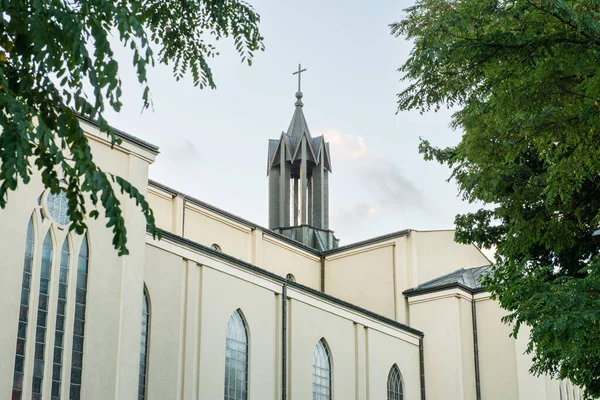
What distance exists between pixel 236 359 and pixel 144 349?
3853 mm

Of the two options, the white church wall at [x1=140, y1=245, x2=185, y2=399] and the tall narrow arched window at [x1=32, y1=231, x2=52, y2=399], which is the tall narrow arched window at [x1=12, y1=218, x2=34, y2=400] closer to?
the tall narrow arched window at [x1=32, y1=231, x2=52, y2=399]

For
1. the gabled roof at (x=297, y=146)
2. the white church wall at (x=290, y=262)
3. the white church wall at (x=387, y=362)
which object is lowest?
the white church wall at (x=387, y=362)

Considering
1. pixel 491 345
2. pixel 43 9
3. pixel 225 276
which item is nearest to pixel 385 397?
pixel 491 345

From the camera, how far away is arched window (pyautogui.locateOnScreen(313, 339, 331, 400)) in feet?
98.3

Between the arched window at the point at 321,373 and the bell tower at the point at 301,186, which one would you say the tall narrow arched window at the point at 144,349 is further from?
the bell tower at the point at 301,186

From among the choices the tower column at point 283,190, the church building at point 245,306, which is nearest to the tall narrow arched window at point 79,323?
the church building at point 245,306

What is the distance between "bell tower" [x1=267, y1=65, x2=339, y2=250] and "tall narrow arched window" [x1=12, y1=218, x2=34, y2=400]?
21.6m

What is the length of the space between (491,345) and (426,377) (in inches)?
111

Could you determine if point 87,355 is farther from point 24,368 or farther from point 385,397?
point 385,397

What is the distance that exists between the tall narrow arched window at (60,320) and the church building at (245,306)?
1.1 inches

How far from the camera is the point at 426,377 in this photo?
35.3 metres

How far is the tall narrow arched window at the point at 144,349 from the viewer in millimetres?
23375

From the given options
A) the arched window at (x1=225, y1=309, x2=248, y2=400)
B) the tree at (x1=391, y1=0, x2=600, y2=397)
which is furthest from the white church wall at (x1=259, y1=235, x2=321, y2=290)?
the tree at (x1=391, y1=0, x2=600, y2=397)

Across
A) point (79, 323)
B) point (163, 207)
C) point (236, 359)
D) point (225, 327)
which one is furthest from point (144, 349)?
point (163, 207)
